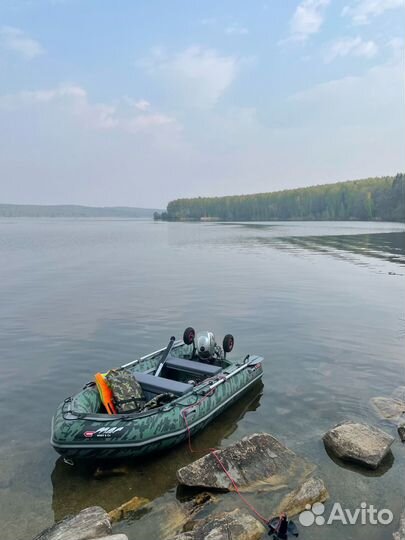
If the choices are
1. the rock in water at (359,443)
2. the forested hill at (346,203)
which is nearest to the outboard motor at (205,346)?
the rock in water at (359,443)

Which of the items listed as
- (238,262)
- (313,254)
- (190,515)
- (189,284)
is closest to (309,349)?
(190,515)

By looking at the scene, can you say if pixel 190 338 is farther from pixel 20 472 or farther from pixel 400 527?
pixel 400 527

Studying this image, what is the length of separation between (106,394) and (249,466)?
367 cm

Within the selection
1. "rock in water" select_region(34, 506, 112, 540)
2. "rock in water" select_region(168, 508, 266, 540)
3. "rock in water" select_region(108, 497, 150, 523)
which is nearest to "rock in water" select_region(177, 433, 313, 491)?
"rock in water" select_region(108, 497, 150, 523)

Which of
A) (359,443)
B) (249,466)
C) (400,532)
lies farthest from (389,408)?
(249,466)

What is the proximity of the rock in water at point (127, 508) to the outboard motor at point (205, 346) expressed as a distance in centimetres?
535

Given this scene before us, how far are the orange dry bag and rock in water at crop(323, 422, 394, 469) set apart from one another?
501 cm

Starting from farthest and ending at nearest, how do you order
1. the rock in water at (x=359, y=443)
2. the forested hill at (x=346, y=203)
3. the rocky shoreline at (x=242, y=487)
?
the forested hill at (x=346, y=203) < the rock in water at (x=359, y=443) < the rocky shoreline at (x=242, y=487)

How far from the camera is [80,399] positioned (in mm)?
9438

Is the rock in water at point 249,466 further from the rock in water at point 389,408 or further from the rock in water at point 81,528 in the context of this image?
the rock in water at point 389,408

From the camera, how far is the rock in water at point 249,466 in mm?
7992

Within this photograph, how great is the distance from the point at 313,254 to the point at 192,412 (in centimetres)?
3988

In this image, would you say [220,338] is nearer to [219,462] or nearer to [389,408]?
[389,408]

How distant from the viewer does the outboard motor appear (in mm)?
12648
